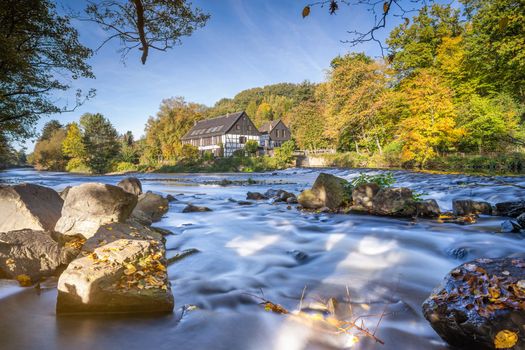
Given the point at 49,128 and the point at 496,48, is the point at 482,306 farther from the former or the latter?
the point at 49,128

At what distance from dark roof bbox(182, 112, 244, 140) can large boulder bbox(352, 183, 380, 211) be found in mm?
46488

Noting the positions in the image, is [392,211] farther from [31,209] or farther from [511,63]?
[511,63]

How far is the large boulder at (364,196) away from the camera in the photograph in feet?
27.2

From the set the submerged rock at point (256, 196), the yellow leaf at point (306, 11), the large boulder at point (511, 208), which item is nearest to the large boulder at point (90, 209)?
the yellow leaf at point (306, 11)

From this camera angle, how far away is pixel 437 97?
24625 millimetres

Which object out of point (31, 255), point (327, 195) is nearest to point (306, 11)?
point (31, 255)

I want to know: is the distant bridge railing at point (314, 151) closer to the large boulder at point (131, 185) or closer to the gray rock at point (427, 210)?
the large boulder at point (131, 185)

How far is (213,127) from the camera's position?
57812 mm

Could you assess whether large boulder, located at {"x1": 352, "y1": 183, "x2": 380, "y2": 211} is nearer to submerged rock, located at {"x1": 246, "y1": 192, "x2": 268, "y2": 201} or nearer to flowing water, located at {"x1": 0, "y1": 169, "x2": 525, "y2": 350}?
flowing water, located at {"x1": 0, "y1": 169, "x2": 525, "y2": 350}

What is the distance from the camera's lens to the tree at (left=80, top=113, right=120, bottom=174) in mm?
52781

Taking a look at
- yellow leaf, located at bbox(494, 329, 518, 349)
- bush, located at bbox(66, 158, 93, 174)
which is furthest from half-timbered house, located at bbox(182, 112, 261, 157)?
yellow leaf, located at bbox(494, 329, 518, 349)

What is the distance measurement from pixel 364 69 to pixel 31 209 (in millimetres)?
35141

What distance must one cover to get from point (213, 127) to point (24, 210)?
5444 cm

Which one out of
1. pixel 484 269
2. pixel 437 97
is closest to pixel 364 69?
pixel 437 97
